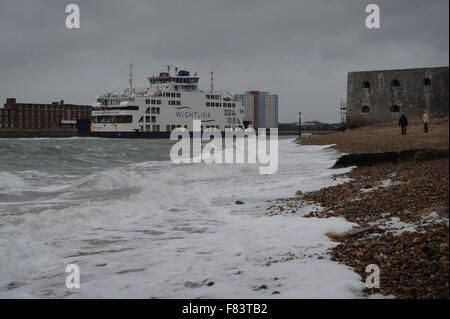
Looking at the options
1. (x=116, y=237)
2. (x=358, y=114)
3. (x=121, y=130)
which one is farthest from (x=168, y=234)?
(x=121, y=130)

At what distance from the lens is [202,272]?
3842 millimetres

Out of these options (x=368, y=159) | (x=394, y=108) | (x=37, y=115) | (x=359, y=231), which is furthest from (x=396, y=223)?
(x=37, y=115)

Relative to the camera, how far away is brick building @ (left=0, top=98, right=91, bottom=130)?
101312 mm

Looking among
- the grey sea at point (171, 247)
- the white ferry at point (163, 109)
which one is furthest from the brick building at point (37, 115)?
the grey sea at point (171, 247)

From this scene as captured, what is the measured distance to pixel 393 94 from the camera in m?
34.0

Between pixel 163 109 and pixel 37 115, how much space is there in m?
53.6

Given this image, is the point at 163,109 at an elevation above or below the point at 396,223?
above

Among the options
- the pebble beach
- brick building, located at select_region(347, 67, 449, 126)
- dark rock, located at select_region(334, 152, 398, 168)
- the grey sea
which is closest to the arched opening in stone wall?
brick building, located at select_region(347, 67, 449, 126)

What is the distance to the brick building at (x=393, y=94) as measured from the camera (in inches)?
1272

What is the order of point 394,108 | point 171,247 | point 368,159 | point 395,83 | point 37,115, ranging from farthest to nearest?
point 37,115
point 394,108
point 395,83
point 368,159
point 171,247

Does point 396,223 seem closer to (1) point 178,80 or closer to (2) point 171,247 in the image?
(2) point 171,247

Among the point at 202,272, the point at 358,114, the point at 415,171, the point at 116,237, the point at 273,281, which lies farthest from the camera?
the point at 358,114
